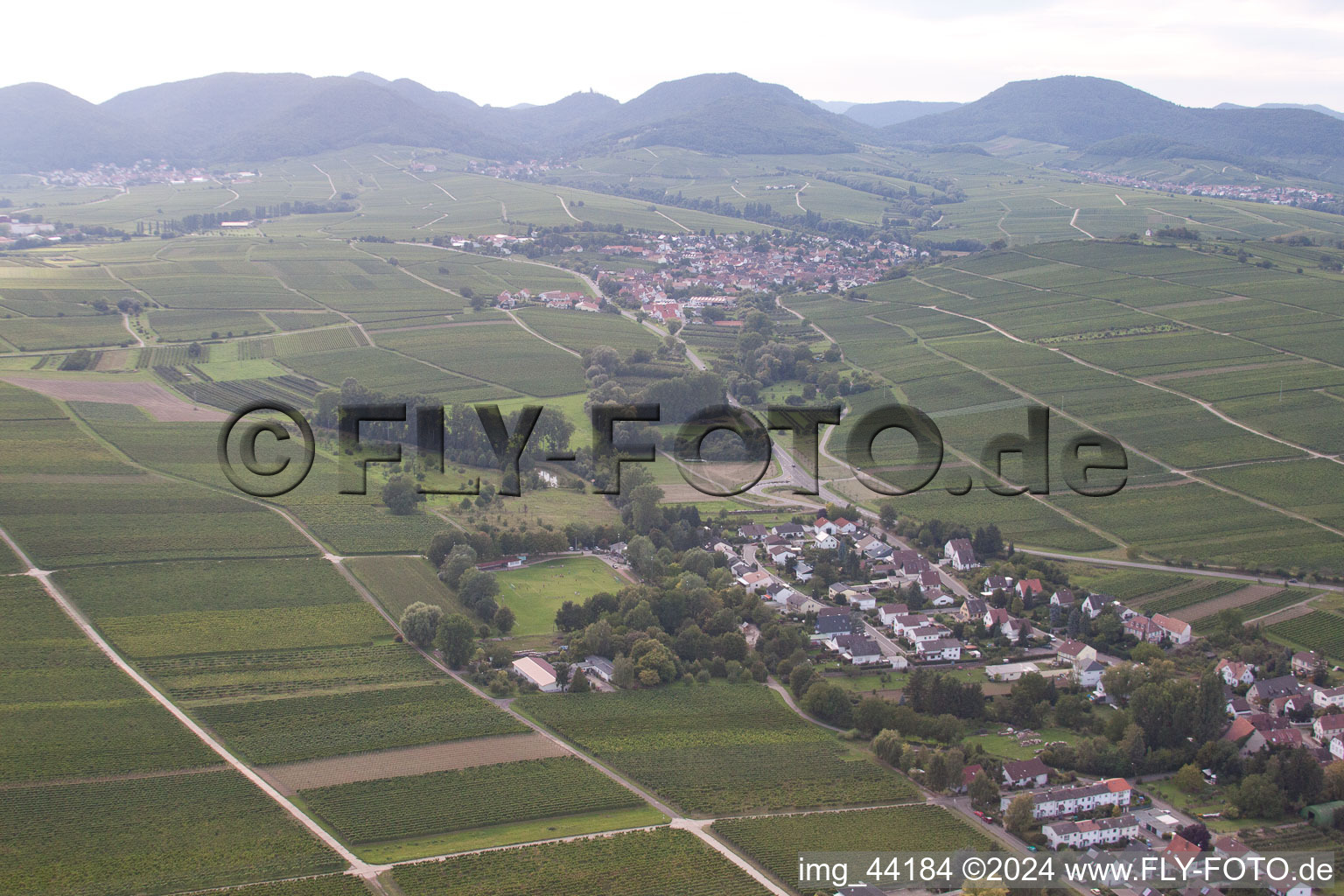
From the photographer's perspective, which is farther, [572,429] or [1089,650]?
[572,429]

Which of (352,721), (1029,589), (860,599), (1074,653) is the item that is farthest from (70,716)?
(1029,589)

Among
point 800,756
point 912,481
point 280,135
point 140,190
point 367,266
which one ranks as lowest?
point 800,756

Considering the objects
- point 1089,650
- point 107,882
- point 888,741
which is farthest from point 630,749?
point 1089,650

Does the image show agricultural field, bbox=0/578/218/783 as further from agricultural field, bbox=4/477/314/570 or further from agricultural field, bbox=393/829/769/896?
agricultural field, bbox=393/829/769/896

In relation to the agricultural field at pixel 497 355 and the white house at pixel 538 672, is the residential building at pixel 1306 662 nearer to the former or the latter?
the white house at pixel 538 672

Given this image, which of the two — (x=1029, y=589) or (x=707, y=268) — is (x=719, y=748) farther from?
(x=707, y=268)

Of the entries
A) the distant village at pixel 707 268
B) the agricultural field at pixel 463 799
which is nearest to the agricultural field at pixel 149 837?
the agricultural field at pixel 463 799

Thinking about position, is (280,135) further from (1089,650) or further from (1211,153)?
(1089,650)
